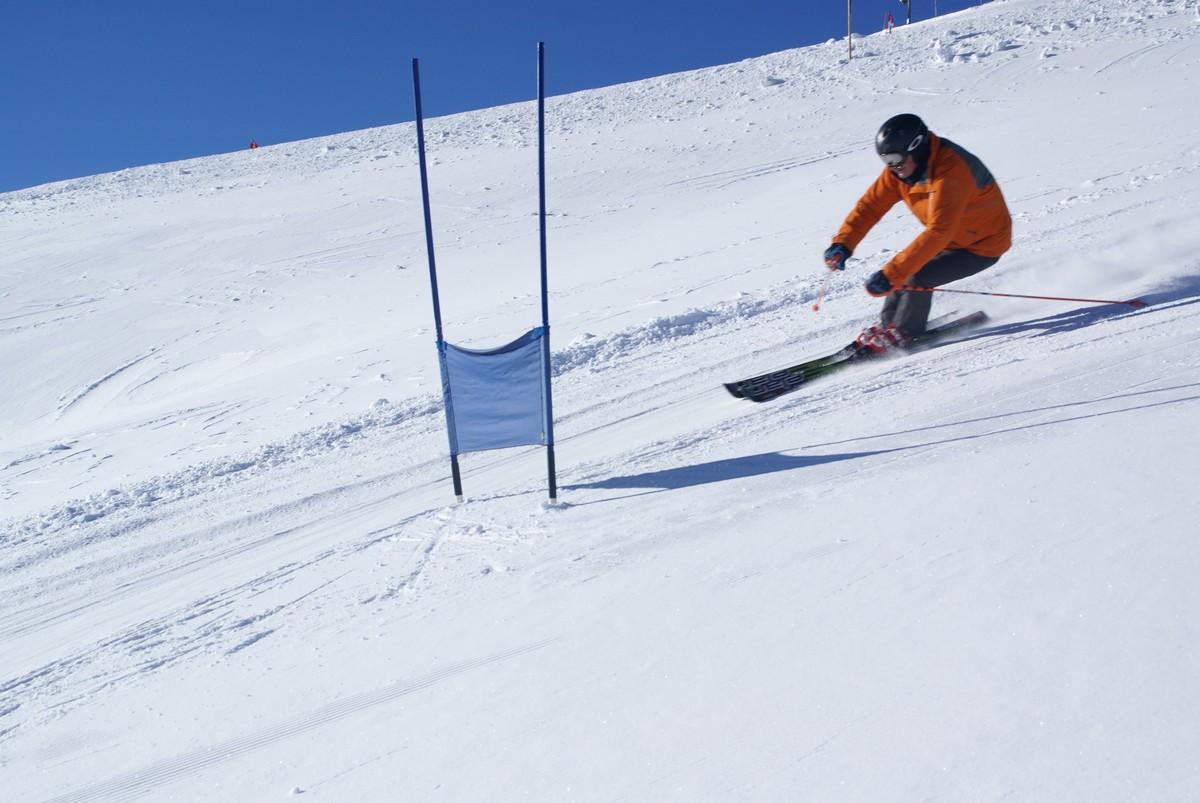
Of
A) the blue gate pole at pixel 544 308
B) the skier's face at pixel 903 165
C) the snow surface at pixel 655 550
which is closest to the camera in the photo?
the snow surface at pixel 655 550

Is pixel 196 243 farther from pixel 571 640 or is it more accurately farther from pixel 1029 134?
pixel 571 640

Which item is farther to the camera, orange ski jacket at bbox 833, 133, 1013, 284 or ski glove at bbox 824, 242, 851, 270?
ski glove at bbox 824, 242, 851, 270

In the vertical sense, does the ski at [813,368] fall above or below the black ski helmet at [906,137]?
below

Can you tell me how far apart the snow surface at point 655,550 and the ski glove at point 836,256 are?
844mm

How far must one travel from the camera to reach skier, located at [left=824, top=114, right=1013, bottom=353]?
22.6ft

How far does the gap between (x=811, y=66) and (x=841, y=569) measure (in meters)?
31.5

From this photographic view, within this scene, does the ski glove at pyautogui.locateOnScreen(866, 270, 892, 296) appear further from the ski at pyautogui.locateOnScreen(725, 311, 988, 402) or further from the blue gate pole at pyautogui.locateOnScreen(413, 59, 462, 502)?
the blue gate pole at pyautogui.locateOnScreen(413, 59, 462, 502)

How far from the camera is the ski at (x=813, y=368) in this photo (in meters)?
6.95

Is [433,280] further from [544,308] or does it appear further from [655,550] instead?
[655,550]

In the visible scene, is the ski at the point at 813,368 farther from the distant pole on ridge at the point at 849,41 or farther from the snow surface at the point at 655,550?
the distant pole on ridge at the point at 849,41

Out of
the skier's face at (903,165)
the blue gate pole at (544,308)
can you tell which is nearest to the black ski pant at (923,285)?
the skier's face at (903,165)

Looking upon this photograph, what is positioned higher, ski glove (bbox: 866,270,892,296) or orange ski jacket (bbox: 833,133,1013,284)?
orange ski jacket (bbox: 833,133,1013,284)

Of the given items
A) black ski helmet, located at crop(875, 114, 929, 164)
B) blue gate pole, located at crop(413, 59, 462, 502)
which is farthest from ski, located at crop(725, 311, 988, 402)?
blue gate pole, located at crop(413, 59, 462, 502)

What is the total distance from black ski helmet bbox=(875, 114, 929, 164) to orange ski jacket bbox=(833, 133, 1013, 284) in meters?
0.08
